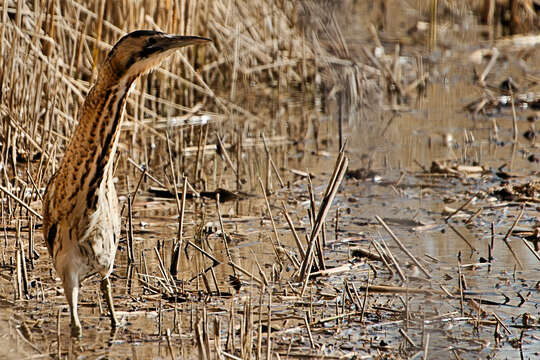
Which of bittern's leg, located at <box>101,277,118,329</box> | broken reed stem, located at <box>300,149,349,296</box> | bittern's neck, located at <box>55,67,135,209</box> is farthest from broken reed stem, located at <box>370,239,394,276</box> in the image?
bittern's neck, located at <box>55,67,135,209</box>

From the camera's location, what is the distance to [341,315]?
4.82 metres

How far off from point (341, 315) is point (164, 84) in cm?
513

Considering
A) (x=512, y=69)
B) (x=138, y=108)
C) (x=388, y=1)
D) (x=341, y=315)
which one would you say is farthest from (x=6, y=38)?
(x=388, y=1)

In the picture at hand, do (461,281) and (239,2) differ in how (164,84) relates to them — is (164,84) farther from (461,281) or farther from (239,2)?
(461,281)

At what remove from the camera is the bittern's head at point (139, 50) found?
432cm

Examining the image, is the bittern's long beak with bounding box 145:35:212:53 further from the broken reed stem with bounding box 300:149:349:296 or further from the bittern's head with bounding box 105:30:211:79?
the broken reed stem with bounding box 300:149:349:296

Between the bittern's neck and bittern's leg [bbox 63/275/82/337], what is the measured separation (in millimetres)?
355

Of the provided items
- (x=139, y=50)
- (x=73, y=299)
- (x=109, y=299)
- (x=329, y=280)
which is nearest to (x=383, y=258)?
(x=329, y=280)

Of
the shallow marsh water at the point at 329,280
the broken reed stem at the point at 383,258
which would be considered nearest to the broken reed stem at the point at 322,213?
the shallow marsh water at the point at 329,280

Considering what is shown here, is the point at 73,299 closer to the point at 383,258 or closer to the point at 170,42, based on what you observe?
the point at 170,42

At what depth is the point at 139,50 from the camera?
4328 mm

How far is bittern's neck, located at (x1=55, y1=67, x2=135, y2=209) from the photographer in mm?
4373

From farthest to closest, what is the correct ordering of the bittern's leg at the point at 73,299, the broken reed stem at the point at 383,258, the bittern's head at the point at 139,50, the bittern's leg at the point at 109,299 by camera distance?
the broken reed stem at the point at 383,258, the bittern's leg at the point at 109,299, the bittern's leg at the point at 73,299, the bittern's head at the point at 139,50

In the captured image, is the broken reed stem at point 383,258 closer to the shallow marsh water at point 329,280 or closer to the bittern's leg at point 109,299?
the shallow marsh water at point 329,280
